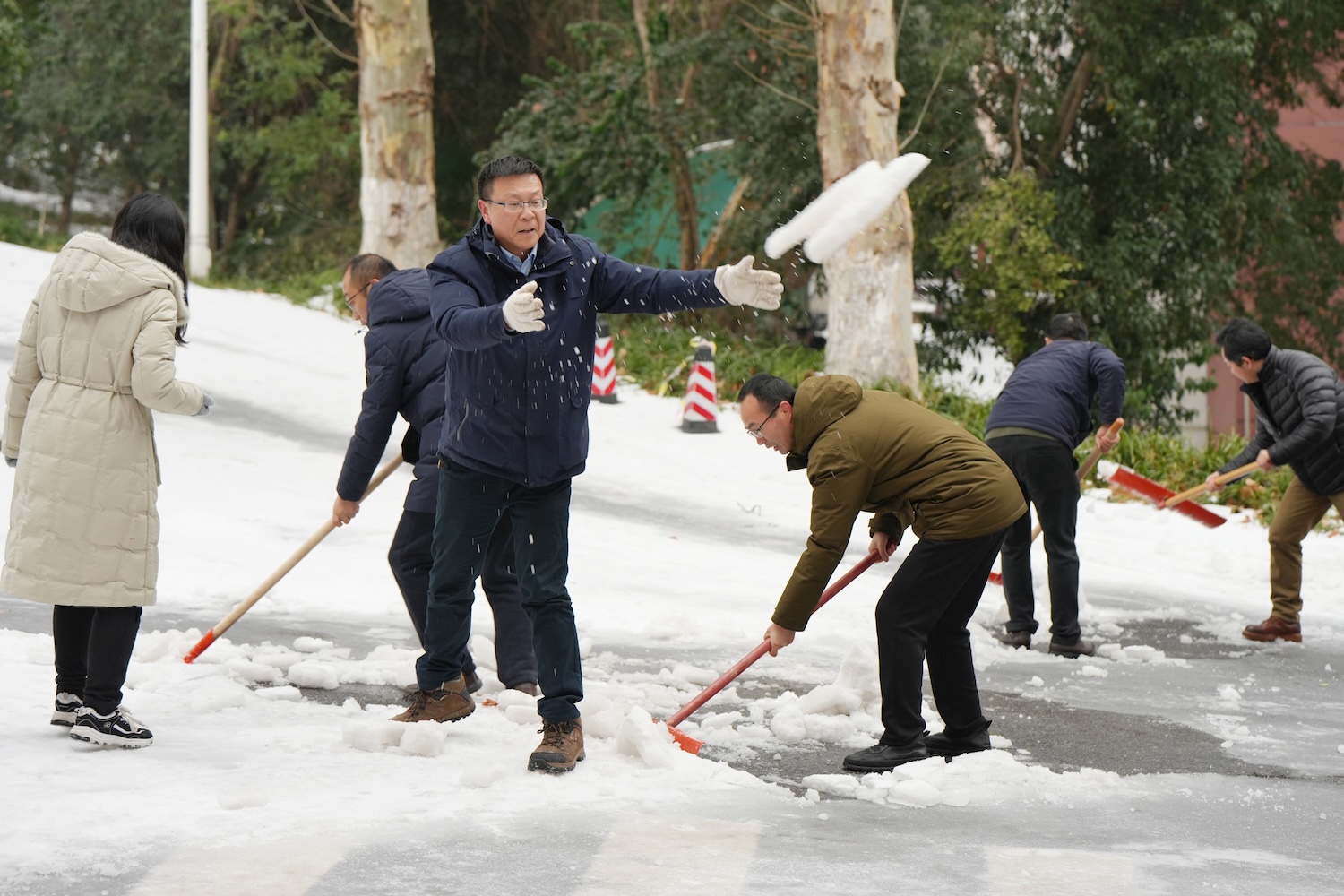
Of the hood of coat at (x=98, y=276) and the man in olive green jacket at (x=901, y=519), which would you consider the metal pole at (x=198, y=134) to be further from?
the man in olive green jacket at (x=901, y=519)

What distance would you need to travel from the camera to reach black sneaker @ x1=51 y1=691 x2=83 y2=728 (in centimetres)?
486

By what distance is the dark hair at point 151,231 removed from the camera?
480 cm

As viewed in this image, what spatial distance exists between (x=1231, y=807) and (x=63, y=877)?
10.9 feet

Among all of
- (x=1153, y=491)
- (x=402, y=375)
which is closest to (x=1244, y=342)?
(x=1153, y=491)

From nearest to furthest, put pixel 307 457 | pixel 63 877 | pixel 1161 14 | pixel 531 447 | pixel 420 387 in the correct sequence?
pixel 63 877
pixel 531 447
pixel 420 387
pixel 307 457
pixel 1161 14

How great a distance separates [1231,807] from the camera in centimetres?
464

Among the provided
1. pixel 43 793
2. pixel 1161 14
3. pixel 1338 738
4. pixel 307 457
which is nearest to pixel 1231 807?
pixel 1338 738

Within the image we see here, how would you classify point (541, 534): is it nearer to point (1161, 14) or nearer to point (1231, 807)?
point (1231, 807)

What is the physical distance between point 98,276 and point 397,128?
12.5 metres

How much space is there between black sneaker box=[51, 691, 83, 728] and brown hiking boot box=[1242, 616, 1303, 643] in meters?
5.59

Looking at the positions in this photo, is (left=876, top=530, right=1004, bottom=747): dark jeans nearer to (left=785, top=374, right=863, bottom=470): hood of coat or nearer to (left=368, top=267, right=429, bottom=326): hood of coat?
(left=785, top=374, right=863, bottom=470): hood of coat

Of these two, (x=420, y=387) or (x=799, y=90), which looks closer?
(x=420, y=387)

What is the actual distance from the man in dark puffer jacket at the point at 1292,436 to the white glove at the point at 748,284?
3.91 metres

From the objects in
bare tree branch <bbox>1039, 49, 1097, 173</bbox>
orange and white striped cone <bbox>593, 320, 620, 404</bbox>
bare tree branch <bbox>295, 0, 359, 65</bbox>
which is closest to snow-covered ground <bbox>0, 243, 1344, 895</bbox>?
orange and white striped cone <bbox>593, 320, 620, 404</bbox>
